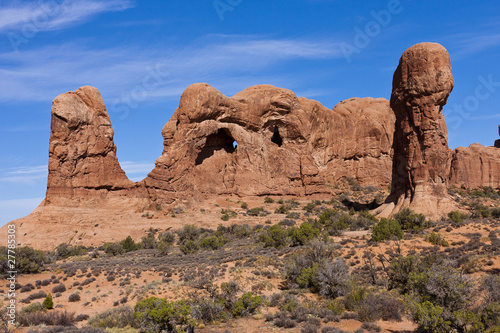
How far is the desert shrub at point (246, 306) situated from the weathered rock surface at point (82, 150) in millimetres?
26591

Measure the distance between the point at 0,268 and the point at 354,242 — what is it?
17.7m

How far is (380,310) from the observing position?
12.2 m

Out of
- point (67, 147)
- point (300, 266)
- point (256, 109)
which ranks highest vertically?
point (256, 109)

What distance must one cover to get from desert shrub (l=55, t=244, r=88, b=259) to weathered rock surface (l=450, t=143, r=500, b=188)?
5065cm

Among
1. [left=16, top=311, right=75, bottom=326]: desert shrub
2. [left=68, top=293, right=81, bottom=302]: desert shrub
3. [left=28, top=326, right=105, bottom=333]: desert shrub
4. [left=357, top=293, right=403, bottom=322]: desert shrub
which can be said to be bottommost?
[left=68, top=293, right=81, bottom=302]: desert shrub

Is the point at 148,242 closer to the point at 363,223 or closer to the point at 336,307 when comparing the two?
the point at 363,223

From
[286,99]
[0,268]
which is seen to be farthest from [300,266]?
[286,99]

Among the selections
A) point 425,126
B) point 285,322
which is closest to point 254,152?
point 425,126

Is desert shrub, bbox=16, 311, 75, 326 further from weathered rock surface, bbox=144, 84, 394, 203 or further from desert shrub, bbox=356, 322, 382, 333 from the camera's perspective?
weathered rock surface, bbox=144, 84, 394, 203

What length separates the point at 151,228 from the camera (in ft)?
114

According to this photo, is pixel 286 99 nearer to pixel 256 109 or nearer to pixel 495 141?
pixel 256 109

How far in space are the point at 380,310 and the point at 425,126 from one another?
876 inches

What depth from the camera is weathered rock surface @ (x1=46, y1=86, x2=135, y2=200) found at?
35.5 metres

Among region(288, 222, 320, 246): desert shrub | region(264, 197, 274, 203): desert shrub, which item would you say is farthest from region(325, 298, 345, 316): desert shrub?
region(264, 197, 274, 203): desert shrub
